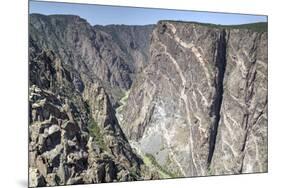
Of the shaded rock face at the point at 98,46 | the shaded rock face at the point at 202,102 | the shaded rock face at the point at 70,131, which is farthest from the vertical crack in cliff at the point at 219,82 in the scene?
the shaded rock face at the point at 70,131

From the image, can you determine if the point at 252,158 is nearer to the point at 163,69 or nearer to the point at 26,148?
the point at 163,69

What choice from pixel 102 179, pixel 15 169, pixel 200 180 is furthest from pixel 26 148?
pixel 200 180

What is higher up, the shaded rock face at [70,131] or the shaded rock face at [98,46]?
the shaded rock face at [98,46]

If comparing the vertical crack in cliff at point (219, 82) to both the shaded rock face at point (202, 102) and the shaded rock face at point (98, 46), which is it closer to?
the shaded rock face at point (202, 102)

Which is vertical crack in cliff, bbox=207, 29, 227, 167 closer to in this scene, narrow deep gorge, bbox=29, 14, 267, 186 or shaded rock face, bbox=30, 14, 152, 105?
narrow deep gorge, bbox=29, 14, 267, 186

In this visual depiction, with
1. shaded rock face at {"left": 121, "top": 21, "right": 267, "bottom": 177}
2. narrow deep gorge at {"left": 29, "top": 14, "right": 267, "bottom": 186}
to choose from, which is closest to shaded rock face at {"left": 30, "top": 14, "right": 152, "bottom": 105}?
narrow deep gorge at {"left": 29, "top": 14, "right": 267, "bottom": 186}

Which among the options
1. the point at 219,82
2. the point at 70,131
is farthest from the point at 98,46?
the point at 219,82
